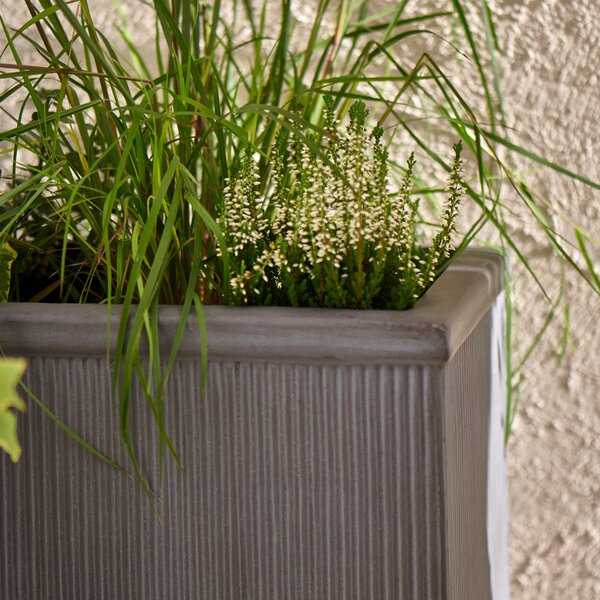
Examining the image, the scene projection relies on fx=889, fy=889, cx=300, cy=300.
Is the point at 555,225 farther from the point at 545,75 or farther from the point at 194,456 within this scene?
the point at 194,456

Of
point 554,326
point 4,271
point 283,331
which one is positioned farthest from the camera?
point 554,326

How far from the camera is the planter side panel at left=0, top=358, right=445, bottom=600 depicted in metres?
0.58

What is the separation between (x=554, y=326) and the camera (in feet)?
3.77

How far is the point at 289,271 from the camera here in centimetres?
61

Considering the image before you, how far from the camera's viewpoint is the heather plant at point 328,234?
609 mm

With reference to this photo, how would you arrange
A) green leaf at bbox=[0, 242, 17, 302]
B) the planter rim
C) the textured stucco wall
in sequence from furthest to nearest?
1. the textured stucco wall
2. green leaf at bbox=[0, 242, 17, 302]
3. the planter rim

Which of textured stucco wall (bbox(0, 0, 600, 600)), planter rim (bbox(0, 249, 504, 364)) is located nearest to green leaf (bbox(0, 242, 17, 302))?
planter rim (bbox(0, 249, 504, 364))

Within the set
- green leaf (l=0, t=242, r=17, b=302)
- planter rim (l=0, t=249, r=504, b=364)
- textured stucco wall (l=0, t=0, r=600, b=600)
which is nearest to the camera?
planter rim (l=0, t=249, r=504, b=364)

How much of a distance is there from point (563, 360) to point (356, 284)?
0.63 m

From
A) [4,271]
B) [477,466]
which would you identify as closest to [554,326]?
[477,466]

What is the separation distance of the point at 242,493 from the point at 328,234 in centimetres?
19

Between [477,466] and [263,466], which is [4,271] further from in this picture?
[477,466]

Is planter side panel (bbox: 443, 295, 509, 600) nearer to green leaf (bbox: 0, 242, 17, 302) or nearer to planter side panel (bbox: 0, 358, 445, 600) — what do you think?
planter side panel (bbox: 0, 358, 445, 600)

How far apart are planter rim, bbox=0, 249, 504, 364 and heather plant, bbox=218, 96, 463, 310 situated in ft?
0.10
